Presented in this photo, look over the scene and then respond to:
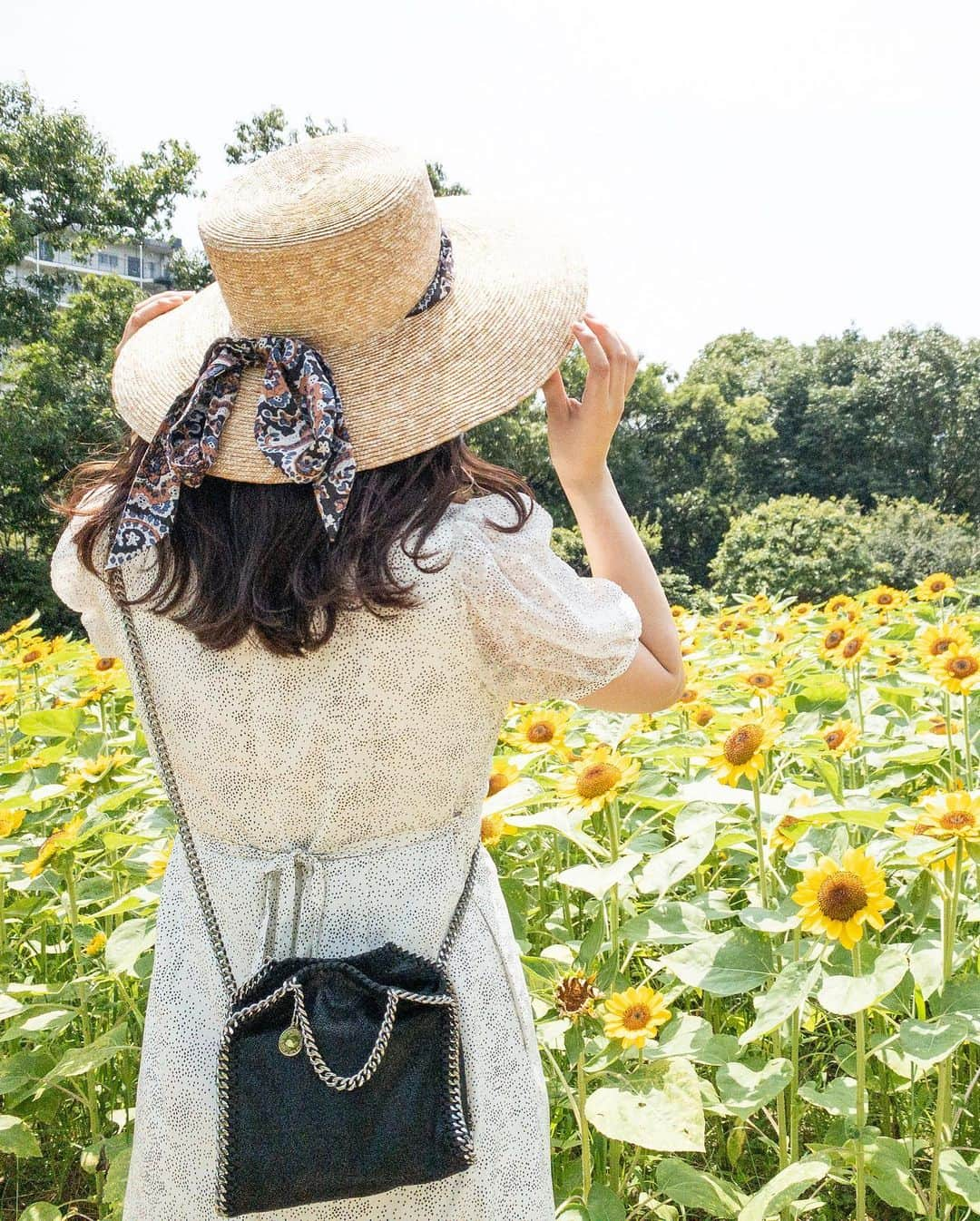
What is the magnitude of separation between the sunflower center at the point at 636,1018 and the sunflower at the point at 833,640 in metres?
1.00

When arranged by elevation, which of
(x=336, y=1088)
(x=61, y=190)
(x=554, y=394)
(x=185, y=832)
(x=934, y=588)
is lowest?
(x=934, y=588)

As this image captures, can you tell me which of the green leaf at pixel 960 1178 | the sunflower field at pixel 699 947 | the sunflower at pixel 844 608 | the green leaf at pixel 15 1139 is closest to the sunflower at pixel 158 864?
the sunflower field at pixel 699 947

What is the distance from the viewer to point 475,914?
0.88m

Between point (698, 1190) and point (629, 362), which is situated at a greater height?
point (629, 362)

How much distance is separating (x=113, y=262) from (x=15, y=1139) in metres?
38.8

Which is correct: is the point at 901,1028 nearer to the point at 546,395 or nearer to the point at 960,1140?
the point at 960,1140

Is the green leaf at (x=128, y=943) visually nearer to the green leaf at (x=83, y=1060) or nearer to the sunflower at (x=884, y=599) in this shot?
the green leaf at (x=83, y=1060)

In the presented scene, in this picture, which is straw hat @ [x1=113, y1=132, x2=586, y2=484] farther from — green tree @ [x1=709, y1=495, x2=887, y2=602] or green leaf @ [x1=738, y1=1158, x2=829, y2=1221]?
green tree @ [x1=709, y1=495, x2=887, y2=602]

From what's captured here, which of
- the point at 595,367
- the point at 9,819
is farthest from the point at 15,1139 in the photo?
the point at 595,367

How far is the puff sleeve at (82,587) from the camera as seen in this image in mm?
890

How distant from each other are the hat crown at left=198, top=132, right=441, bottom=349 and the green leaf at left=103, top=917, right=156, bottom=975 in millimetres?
820

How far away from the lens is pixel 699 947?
1202 millimetres

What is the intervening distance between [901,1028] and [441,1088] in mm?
502

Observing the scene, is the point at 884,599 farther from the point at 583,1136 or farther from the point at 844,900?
the point at 583,1136
